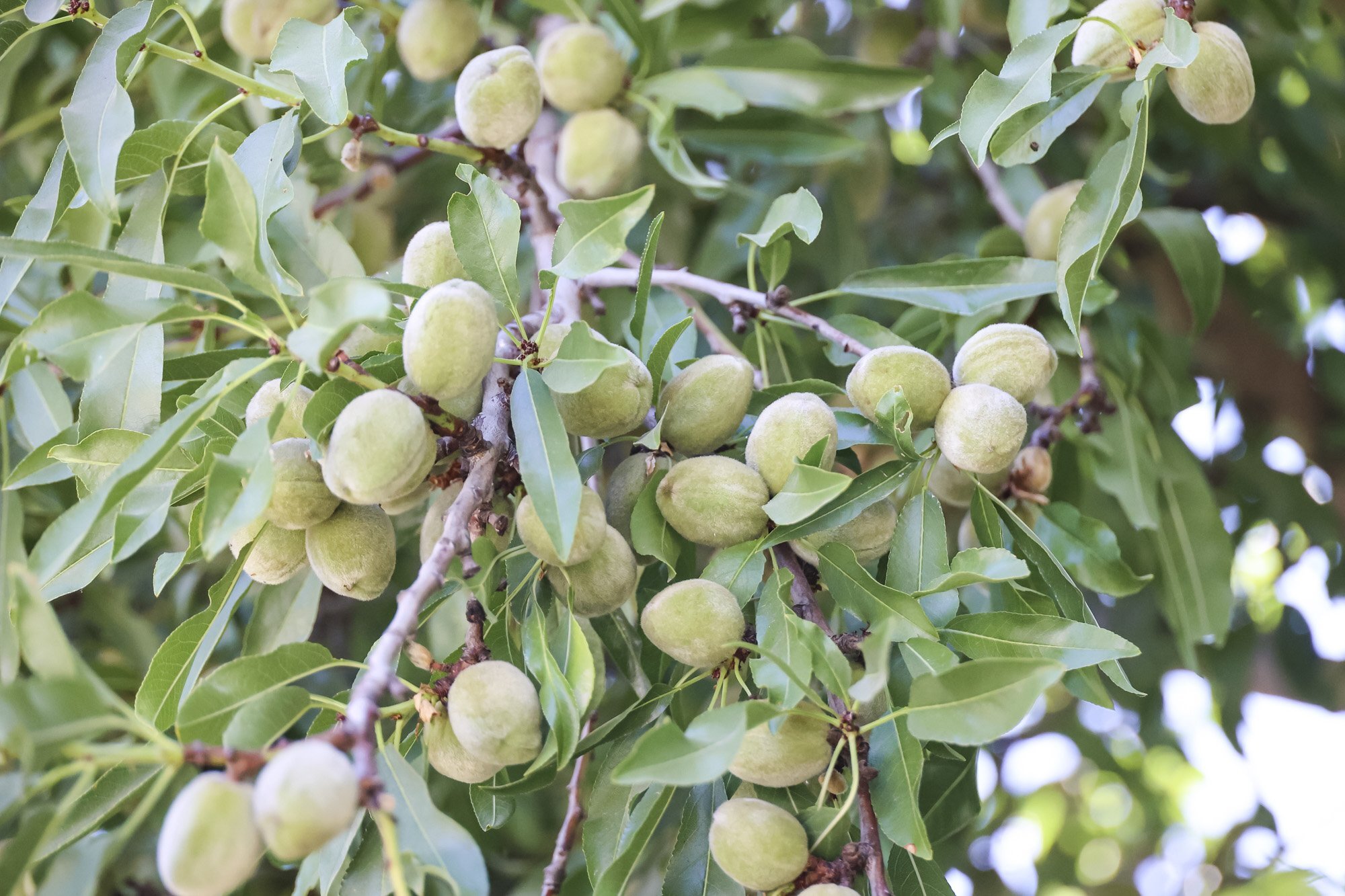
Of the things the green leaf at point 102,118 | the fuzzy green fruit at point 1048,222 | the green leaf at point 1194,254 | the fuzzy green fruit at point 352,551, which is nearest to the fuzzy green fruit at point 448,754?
the fuzzy green fruit at point 352,551

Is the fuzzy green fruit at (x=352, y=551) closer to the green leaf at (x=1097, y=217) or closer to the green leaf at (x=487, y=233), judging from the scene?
the green leaf at (x=487, y=233)

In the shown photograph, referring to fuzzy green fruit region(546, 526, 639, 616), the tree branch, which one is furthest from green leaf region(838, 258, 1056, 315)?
fuzzy green fruit region(546, 526, 639, 616)

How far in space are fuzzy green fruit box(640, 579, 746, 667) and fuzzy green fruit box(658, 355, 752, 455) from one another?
0.16 meters

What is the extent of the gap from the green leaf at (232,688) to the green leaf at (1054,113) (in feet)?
2.64

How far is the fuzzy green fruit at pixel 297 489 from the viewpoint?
905 millimetres

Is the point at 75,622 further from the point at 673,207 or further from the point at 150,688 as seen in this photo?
the point at 673,207

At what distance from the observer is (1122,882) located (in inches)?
109

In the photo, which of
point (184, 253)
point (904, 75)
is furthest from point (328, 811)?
point (904, 75)

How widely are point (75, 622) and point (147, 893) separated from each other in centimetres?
52

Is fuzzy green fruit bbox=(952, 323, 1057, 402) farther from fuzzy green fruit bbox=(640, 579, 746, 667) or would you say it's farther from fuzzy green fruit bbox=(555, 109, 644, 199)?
fuzzy green fruit bbox=(555, 109, 644, 199)

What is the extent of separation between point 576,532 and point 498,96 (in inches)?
24.2

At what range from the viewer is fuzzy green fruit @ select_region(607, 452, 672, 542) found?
41.1 inches

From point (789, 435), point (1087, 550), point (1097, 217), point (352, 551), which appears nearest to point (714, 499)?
point (789, 435)

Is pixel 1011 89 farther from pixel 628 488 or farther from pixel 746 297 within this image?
pixel 628 488
